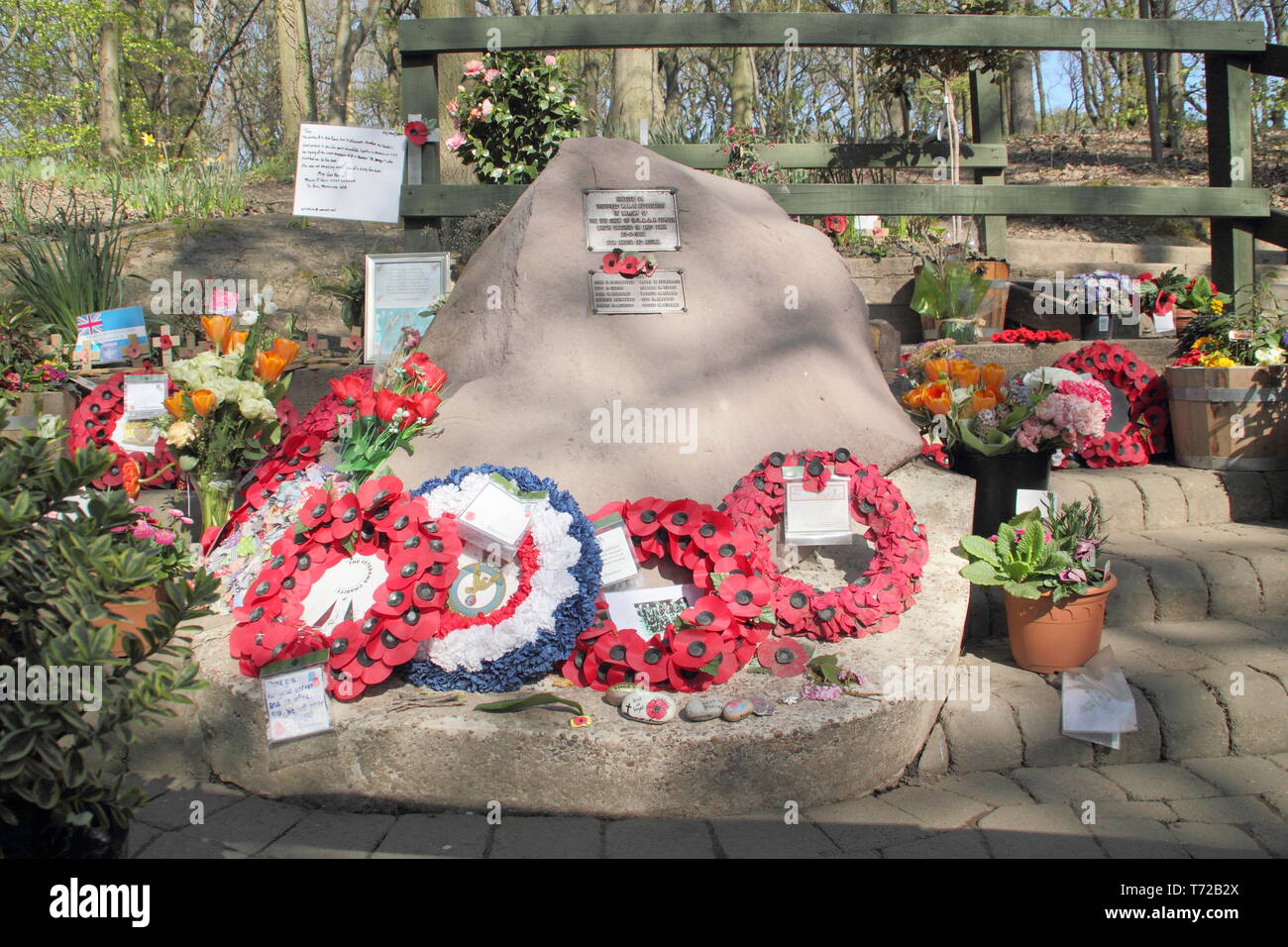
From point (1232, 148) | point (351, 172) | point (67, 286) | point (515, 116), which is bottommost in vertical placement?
point (67, 286)

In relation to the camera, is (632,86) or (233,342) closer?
(233,342)

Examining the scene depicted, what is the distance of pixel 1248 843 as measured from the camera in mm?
2264

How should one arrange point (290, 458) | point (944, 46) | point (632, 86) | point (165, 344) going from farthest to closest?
point (632, 86) → point (944, 46) → point (165, 344) → point (290, 458)

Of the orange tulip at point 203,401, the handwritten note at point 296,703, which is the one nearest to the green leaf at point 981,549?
the handwritten note at point 296,703

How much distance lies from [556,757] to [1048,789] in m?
1.36

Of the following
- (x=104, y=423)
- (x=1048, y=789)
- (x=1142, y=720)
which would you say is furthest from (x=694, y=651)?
(x=104, y=423)

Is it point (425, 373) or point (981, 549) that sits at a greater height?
point (425, 373)

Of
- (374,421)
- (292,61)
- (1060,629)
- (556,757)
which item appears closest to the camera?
(556,757)

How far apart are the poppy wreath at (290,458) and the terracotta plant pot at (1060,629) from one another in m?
2.34

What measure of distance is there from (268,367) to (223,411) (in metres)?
0.22

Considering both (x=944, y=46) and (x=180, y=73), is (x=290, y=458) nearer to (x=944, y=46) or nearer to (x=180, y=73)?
(x=944, y=46)

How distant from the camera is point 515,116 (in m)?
5.34

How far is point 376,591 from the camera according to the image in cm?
260

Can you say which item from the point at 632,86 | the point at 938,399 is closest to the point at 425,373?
the point at 938,399
